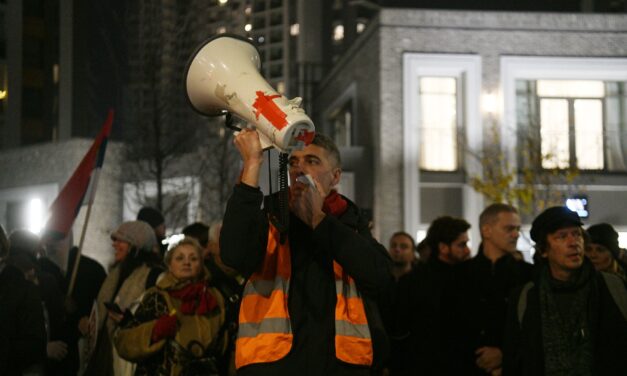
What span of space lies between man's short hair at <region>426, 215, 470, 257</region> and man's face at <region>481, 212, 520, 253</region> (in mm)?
370

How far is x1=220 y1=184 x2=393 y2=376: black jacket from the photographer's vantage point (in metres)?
3.93

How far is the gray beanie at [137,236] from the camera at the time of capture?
343 inches

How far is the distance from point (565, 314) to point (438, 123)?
2140cm

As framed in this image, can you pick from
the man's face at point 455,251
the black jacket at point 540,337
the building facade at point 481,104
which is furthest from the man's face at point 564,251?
the building facade at point 481,104

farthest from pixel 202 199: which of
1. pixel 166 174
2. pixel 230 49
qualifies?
pixel 230 49

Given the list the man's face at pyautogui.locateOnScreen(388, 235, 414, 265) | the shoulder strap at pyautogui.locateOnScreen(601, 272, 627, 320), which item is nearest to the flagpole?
the man's face at pyautogui.locateOnScreen(388, 235, 414, 265)

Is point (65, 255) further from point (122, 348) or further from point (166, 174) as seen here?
point (166, 174)

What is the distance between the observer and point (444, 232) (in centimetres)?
786

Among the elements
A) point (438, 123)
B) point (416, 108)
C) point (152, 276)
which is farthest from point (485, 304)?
point (438, 123)

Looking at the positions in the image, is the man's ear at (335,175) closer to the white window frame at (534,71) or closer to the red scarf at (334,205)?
the red scarf at (334,205)

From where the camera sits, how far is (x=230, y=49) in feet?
13.5

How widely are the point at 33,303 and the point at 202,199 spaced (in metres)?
21.8

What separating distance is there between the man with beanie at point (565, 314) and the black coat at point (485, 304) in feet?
3.85

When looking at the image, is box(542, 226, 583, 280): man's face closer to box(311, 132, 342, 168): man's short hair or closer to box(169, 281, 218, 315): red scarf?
box(311, 132, 342, 168): man's short hair
